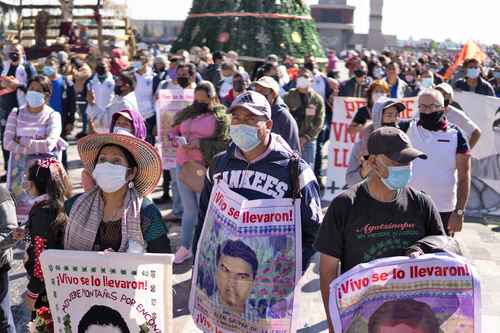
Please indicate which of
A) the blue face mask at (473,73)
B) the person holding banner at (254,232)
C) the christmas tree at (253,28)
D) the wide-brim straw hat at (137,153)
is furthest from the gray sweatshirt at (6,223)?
the christmas tree at (253,28)

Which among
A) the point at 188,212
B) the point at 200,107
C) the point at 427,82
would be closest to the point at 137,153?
the point at 200,107

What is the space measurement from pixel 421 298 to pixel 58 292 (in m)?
1.70

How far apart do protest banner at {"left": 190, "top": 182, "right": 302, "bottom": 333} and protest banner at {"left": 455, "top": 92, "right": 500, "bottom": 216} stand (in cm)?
610

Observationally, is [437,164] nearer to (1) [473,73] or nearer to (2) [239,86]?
(2) [239,86]

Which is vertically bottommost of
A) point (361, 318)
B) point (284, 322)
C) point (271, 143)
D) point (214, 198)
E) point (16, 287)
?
point (16, 287)

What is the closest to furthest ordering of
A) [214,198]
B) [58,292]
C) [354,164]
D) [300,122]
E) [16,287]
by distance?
[58,292], [214,198], [354,164], [16,287], [300,122]

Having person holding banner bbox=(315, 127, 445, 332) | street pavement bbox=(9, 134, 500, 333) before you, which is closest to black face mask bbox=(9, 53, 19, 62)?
street pavement bbox=(9, 134, 500, 333)

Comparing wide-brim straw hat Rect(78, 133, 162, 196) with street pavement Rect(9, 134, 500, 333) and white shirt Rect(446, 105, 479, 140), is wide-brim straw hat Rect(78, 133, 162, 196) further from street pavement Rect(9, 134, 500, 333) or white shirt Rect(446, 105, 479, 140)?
white shirt Rect(446, 105, 479, 140)

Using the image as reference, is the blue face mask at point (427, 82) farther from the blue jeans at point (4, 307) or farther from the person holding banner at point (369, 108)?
the blue jeans at point (4, 307)

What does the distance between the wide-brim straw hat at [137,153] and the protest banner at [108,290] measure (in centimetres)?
49

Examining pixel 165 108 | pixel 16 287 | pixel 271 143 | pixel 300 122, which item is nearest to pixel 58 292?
pixel 271 143

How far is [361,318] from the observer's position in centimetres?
270

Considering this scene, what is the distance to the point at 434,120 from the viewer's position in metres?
4.58

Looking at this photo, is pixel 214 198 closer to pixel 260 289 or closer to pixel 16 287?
pixel 260 289
